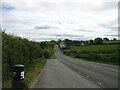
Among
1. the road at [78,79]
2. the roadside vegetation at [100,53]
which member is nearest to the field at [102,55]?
the roadside vegetation at [100,53]

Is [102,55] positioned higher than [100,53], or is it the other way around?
[102,55]

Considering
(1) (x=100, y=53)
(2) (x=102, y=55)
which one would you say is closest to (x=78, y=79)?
(2) (x=102, y=55)

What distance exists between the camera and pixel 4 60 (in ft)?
32.7

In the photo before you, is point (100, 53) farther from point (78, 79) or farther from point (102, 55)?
point (78, 79)

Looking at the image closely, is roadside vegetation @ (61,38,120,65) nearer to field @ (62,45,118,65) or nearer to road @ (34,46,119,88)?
field @ (62,45,118,65)

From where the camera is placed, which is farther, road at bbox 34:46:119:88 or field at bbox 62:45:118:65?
field at bbox 62:45:118:65

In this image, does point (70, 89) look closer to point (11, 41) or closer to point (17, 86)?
point (17, 86)

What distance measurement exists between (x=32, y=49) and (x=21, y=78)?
11.4 metres

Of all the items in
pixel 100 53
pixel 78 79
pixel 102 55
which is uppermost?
pixel 78 79

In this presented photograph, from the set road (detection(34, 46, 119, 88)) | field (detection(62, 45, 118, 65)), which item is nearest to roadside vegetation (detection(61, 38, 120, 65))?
field (detection(62, 45, 118, 65))

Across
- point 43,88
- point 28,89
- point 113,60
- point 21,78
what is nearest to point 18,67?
point 21,78

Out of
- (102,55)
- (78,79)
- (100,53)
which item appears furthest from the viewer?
(100,53)

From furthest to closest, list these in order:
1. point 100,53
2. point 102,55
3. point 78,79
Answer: point 100,53 → point 102,55 → point 78,79

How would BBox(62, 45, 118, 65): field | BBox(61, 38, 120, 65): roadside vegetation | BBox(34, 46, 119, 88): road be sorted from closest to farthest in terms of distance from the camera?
BBox(34, 46, 119, 88): road, BBox(62, 45, 118, 65): field, BBox(61, 38, 120, 65): roadside vegetation
